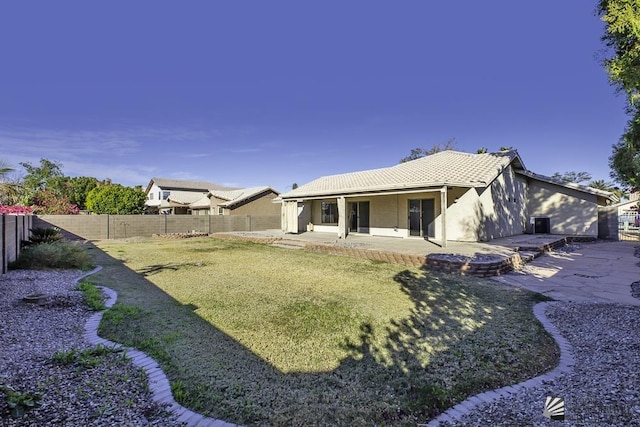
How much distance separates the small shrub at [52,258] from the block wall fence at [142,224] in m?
11.7

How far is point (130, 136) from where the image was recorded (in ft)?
88.4

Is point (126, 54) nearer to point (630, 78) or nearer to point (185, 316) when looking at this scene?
point (185, 316)

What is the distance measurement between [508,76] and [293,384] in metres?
19.8

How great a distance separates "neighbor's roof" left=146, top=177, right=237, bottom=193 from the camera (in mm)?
41125

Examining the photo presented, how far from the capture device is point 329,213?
2102 centimetres

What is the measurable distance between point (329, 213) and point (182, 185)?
29688 millimetres

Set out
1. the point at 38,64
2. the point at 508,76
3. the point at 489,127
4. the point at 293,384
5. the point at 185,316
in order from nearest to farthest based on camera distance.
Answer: the point at 293,384
the point at 185,316
the point at 38,64
the point at 508,76
the point at 489,127

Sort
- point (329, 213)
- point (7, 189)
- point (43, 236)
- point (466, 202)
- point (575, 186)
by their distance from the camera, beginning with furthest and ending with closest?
1. point (329, 213)
2. point (575, 186)
3. point (466, 202)
4. point (7, 189)
5. point (43, 236)

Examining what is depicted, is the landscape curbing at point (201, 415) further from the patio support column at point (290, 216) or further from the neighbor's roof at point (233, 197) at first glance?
the neighbor's roof at point (233, 197)

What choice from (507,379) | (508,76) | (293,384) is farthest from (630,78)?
(508,76)

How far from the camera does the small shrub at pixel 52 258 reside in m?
8.34

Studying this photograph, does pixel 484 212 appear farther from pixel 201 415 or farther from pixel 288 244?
pixel 201 415

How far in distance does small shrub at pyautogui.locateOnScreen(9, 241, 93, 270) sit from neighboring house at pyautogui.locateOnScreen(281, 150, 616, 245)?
11177mm

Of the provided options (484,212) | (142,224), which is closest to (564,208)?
(484,212)
